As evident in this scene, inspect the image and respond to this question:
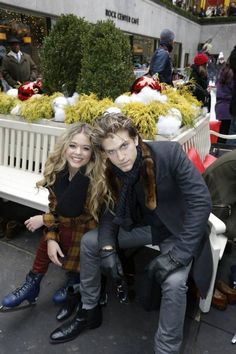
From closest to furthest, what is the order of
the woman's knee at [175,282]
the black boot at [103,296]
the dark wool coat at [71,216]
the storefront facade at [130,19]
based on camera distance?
the woman's knee at [175,282] → the dark wool coat at [71,216] → the black boot at [103,296] → the storefront facade at [130,19]

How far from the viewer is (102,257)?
82.1 inches

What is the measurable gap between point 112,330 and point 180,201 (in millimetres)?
965

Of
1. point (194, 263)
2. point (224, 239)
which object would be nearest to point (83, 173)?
point (194, 263)

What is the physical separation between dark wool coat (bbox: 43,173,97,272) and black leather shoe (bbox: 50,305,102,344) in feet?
0.92

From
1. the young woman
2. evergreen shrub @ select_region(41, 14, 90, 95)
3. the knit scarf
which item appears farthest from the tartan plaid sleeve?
evergreen shrub @ select_region(41, 14, 90, 95)

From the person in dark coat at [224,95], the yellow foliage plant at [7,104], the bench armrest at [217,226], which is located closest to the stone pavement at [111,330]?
the bench armrest at [217,226]

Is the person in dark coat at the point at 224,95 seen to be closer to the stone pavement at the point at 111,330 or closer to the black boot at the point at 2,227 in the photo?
the black boot at the point at 2,227

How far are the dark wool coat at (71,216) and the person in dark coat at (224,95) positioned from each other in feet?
15.0

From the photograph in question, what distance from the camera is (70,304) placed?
2.39 metres

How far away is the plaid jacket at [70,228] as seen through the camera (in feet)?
7.67

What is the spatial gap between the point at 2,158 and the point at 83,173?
66.8 inches

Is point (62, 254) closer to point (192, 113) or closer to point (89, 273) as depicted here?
point (89, 273)

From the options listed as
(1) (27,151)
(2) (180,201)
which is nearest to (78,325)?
(2) (180,201)

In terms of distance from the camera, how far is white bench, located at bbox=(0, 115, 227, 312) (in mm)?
2949
